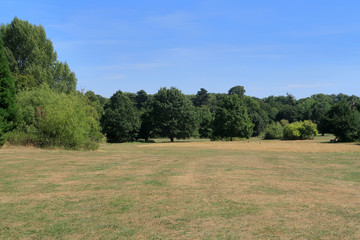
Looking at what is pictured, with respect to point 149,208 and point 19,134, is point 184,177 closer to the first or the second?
point 149,208

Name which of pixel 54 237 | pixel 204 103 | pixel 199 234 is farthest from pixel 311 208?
pixel 204 103

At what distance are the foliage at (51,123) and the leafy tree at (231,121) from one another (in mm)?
39191

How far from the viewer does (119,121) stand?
6225 cm

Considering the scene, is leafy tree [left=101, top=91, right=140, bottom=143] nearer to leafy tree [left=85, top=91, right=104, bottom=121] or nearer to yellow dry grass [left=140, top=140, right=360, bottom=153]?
leafy tree [left=85, top=91, right=104, bottom=121]

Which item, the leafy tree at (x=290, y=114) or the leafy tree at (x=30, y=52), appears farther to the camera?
the leafy tree at (x=290, y=114)

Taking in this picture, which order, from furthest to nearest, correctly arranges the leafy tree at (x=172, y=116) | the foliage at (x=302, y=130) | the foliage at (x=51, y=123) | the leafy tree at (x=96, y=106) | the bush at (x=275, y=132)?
the bush at (x=275, y=132) < the foliage at (x=302, y=130) < the leafy tree at (x=172, y=116) < the leafy tree at (x=96, y=106) < the foliage at (x=51, y=123)

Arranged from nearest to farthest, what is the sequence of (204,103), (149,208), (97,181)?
1. (149,208)
2. (97,181)
3. (204,103)

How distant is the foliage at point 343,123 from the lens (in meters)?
50.2

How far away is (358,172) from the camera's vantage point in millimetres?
15172

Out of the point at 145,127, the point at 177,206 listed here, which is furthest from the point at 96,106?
the point at 177,206

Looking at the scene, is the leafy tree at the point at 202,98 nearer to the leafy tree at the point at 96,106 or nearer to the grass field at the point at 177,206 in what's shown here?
the leafy tree at the point at 96,106

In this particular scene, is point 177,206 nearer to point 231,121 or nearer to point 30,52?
point 30,52

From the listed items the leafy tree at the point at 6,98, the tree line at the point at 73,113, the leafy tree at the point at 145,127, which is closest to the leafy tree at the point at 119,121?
the tree line at the point at 73,113

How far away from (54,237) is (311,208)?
656 centimetres
